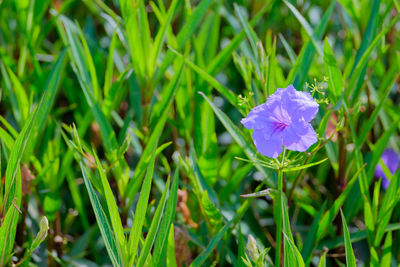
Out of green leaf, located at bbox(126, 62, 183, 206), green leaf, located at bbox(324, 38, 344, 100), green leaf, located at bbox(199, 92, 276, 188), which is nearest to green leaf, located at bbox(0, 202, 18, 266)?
green leaf, located at bbox(126, 62, 183, 206)

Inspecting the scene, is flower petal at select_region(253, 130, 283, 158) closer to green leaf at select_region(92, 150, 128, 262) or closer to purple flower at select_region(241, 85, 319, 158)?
purple flower at select_region(241, 85, 319, 158)

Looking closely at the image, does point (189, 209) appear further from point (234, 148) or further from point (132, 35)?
point (132, 35)

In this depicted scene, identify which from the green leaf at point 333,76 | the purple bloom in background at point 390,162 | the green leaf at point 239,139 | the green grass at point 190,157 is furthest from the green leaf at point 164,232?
the purple bloom in background at point 390,162

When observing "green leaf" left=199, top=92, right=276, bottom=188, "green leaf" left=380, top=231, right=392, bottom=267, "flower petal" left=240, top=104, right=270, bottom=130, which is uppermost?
"flower petal" left=240, top=104, right=270, bottom=130

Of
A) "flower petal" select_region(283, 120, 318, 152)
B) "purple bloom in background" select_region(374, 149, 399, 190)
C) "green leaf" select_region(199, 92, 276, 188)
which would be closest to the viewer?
A: "flower petal" select_region(283, 120, 318, 152)

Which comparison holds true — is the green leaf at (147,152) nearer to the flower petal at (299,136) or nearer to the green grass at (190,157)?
the green grass at (190,157)

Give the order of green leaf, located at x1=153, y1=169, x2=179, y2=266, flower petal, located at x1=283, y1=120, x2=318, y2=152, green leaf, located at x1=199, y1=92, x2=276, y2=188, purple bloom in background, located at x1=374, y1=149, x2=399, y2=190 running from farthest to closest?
purple bloom in background, located at x1=374, y1=149, x2=399, y2=190
green leaf, located at x1=199, y1=92, x2=276, y2=188
green leaf, located at x1=153, y1=169, x2=179, y2=266
flower petal, located at x1=283, y1=120, x2=318, y2=152

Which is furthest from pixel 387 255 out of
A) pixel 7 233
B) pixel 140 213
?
pixel 7 233

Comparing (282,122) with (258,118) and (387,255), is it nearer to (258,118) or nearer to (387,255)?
(258,118)
